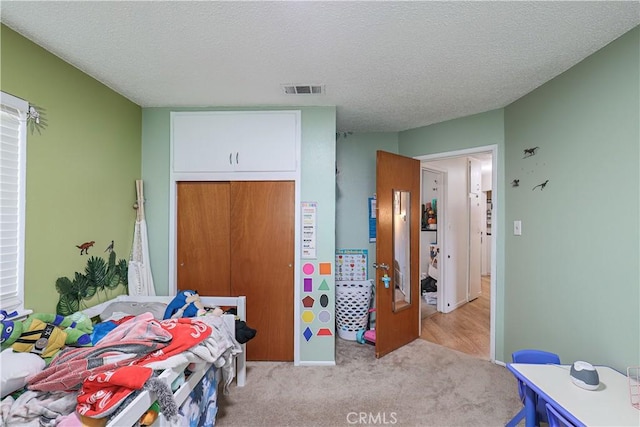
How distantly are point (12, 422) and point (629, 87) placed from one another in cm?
323

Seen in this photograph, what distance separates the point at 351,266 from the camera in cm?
347

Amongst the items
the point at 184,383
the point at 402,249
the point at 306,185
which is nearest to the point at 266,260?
the point at 306,185

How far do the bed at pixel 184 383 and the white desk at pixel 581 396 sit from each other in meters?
1.67

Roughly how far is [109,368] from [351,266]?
2.58 m

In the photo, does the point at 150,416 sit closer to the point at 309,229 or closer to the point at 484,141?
the point at 309,229

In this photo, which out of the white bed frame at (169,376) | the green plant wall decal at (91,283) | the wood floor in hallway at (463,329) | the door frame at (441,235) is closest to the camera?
the white bed frame at (169,376)

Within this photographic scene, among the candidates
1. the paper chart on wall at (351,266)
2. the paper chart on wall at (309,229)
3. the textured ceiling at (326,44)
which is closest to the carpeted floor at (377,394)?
the paper chart on wall at (351,266)

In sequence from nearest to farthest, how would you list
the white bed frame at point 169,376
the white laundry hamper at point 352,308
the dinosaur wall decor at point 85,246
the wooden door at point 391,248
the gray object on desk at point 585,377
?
the white bed frame at point 169,376 < the gray object on desk at point 585,377 < the dinosaur wall decor at point 85,246 < the wooden door at point 391,248 < the white laundry hamper at point 352,308

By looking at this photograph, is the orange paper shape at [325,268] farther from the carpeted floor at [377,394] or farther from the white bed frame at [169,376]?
the carpeted floor at [377,394]

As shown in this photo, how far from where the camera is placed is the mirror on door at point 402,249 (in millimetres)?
3062

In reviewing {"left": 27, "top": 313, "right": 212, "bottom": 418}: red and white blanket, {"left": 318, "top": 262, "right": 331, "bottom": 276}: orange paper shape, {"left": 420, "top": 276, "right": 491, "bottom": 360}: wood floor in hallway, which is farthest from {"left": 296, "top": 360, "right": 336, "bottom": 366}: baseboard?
{"left": 27, "top": 313, "right": 212, "bottom": 418}: red and white blanket

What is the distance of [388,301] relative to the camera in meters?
2.89

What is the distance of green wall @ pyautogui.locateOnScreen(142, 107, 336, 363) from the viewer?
266 centimetres

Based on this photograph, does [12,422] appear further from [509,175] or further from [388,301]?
[509,175]
